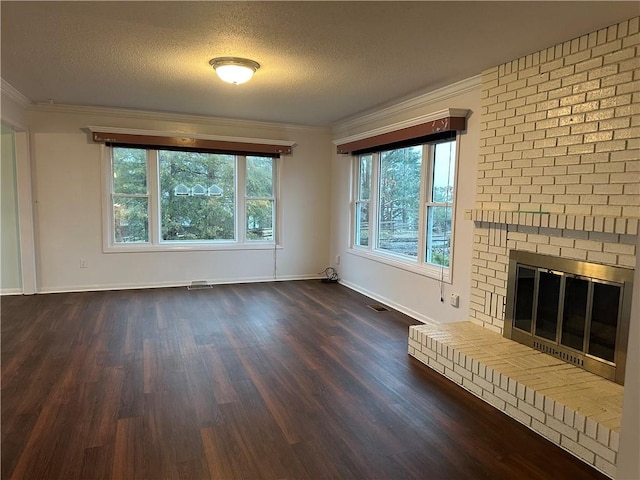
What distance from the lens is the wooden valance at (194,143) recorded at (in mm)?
5469

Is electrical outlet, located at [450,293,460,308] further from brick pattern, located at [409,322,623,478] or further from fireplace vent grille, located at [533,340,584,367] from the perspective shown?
fireplace vent grille, located at [533,340,584,367]

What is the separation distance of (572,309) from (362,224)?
11.5 feet

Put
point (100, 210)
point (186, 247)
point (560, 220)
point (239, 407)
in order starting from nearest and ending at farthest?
1. point (239, 407)
2. point (560, 220)
3. point (100, 210)
4. point (186, 247)

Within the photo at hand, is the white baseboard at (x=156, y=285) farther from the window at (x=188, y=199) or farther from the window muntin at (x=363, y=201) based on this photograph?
the window muntin at (x=363, y=201)

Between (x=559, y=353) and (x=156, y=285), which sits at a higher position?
(x=559, y=353)

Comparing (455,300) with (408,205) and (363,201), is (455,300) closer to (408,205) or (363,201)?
(408,205)

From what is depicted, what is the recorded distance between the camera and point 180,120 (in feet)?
19.2

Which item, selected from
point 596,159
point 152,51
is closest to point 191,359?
point 152,51

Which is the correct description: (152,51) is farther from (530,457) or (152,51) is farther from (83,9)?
(530,457)

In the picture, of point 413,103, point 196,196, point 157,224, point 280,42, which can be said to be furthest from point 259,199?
point 280,42

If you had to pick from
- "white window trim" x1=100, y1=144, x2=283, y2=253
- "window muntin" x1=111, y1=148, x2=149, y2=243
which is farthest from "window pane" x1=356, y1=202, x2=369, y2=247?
"window muntin" x1=111, y1=148, x2=149, y2=243

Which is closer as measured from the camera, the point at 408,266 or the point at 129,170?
the point at 408,266

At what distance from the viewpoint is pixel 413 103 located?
4652 mm

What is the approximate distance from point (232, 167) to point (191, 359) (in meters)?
3.63
